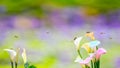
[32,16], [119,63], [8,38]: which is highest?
[32,16]

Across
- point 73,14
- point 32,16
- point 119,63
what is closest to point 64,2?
point 73,14

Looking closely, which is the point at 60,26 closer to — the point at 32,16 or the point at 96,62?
the point at 32,16

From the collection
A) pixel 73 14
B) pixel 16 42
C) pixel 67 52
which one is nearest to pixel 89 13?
pixel 73 14

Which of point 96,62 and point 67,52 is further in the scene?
point 67,52

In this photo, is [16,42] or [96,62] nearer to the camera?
[96,62]

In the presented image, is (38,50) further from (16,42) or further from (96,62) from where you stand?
(96,62)

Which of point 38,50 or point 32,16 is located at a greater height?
point 32,16
